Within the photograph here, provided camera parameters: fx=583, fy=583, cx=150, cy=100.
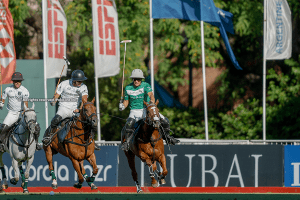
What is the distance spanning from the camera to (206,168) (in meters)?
17.8

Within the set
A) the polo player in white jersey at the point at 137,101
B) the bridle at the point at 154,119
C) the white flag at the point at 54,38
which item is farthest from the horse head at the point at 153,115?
the white flag at the point at 54,38

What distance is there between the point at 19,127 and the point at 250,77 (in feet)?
51.0

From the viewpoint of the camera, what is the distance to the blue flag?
19.7 metres

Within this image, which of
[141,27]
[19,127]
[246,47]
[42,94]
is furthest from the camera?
[246,47]

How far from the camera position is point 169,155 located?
17.8 m

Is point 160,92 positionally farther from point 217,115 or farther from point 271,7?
point 271,7

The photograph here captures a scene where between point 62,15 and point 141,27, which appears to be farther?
point 141,27

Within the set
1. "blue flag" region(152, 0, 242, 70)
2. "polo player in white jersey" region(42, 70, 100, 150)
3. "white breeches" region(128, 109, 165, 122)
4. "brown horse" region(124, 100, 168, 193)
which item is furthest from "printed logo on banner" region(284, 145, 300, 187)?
"polo player in white jersey" region(42, 70, 100, 150)

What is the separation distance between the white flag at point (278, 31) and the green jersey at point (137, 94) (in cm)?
859

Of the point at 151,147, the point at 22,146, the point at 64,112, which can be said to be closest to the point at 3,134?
the point at 22,146

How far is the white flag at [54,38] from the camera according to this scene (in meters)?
19.2

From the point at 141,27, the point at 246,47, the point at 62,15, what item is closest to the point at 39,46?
the point at 141,27

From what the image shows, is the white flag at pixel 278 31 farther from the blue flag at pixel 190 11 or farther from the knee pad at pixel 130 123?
the knee pad at pixel 130 123

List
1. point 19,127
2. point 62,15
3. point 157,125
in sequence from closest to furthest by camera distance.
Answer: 1. point 157,125
2. point 19,127
3. point 62,15
